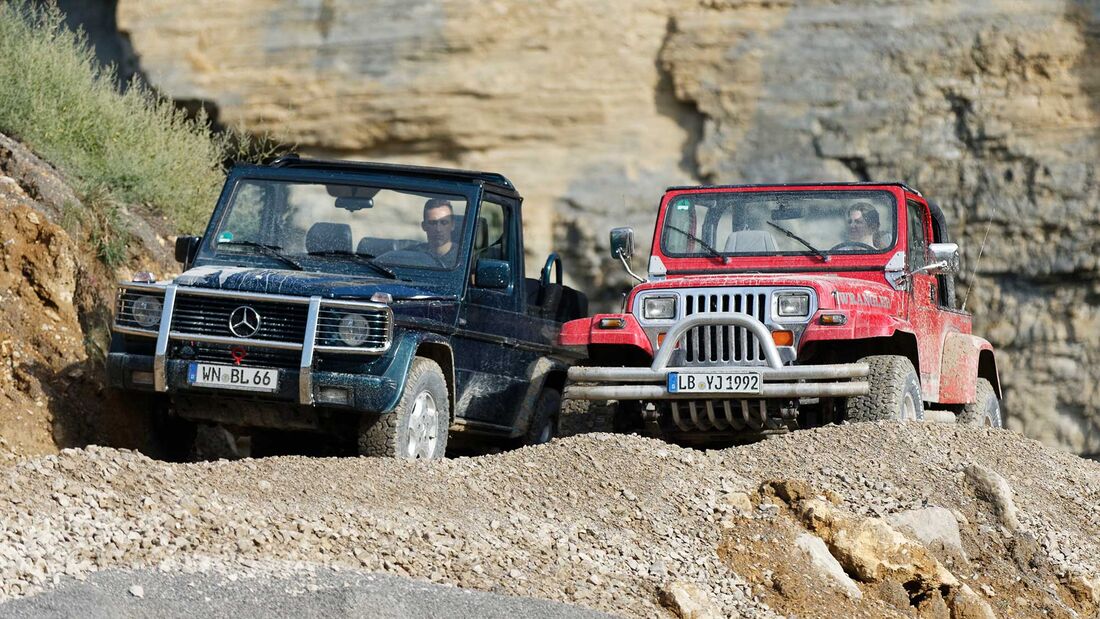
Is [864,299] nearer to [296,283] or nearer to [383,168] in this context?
[383,168]

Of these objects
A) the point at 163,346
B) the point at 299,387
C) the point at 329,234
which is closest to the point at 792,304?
the point at 329,234

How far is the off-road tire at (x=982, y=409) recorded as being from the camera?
419 inches

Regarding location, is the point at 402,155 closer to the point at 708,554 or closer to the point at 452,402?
the point at 452,402

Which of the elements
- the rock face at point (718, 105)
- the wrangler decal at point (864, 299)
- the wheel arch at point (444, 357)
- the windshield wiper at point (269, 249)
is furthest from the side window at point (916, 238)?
the rock face at point (718, 105)

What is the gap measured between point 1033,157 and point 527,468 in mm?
10816

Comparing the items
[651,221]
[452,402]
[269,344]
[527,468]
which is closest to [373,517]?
[527,468]

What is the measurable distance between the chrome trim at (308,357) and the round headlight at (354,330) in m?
0.14

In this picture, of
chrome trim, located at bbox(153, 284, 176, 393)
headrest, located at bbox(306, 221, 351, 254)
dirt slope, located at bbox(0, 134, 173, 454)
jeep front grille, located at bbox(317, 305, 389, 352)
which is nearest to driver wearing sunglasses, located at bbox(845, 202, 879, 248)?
headrest, located at bbox(306, 221, 351, 254)

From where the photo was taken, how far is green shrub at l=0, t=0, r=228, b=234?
39.8 feet

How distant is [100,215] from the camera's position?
36.6 ft

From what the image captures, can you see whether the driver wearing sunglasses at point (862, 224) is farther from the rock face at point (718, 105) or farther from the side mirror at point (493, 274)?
the rock face at point (718, 105)

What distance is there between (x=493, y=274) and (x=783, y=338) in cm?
173

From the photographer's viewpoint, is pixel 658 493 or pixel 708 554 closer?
pixel 708 554

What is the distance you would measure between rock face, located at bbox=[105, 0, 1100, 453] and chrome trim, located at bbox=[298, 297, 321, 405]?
9599mm
